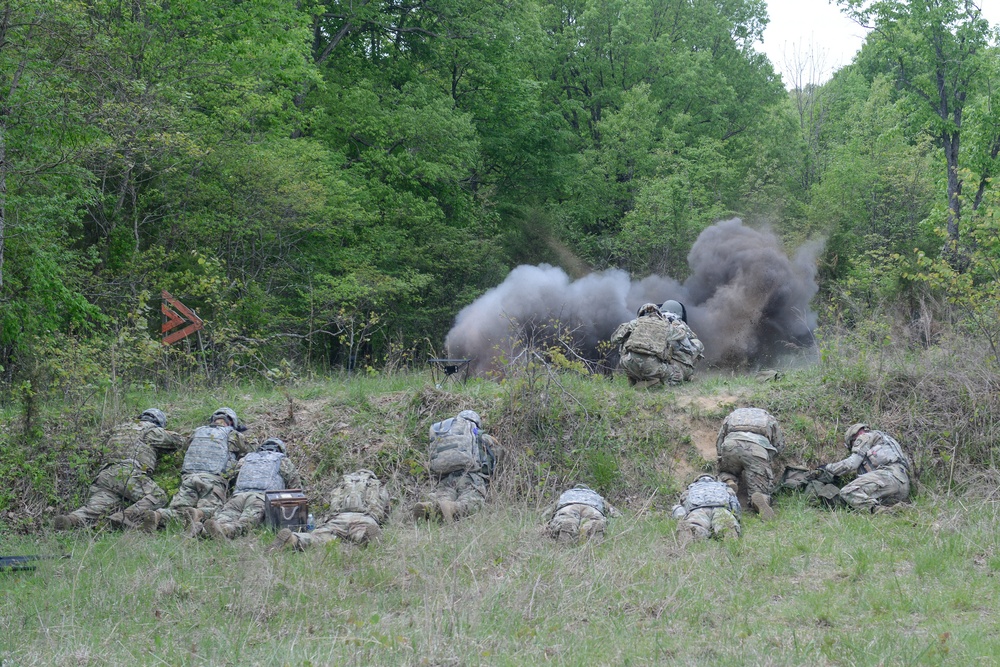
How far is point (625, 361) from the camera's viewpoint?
13727 millimetres

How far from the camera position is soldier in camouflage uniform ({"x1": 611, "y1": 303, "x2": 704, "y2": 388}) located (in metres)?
13.6

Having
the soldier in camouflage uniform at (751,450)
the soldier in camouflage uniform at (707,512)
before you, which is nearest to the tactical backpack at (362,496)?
the soldier in camouflage uniform at (707,512)

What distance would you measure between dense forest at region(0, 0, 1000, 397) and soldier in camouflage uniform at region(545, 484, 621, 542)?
16.3ft

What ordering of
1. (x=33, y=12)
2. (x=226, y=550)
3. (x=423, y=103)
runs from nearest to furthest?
(x=226, y=550) → (x=33, y=12) → (x=423, y=103)

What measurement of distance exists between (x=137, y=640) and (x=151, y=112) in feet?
32.7

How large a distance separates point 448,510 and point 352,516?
105 centimetres

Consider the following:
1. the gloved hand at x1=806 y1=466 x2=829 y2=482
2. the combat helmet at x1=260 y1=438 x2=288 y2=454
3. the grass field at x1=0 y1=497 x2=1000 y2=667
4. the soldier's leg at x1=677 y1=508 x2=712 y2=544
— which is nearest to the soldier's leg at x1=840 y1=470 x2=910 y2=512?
the gloved hand at x1=806 y1=466 x2=829 y2=482

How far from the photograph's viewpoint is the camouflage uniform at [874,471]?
34.0ft

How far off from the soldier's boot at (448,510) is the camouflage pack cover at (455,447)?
0.81 metres

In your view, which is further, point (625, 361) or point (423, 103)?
point (423, 103)

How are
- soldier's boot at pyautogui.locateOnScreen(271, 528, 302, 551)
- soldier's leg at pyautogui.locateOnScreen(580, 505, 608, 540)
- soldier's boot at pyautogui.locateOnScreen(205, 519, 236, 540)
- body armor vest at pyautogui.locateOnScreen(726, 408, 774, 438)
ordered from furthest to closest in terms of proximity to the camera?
1. body armor vest at pyautogui.locateOnScreen(726, 408, 774, 438)
2. soldier's boot at pyautogui.locateOnScreen(205, 519, 236, 540)
3. soldier's leg at pyautogui.locateOnScreen(580, 505, 608, 540)
4. soldier's boot at pyautogui.locateOnScreen(271, 528, 302, 551)

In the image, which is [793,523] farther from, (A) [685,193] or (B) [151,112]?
(A) [685,193]

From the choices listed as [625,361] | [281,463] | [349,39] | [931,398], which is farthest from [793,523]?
[349,39]

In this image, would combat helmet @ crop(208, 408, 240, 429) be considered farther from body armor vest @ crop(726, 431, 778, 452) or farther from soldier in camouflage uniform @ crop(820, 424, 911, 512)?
soldier in camouflage uniform @ crop(820, 424, 911, 512)
